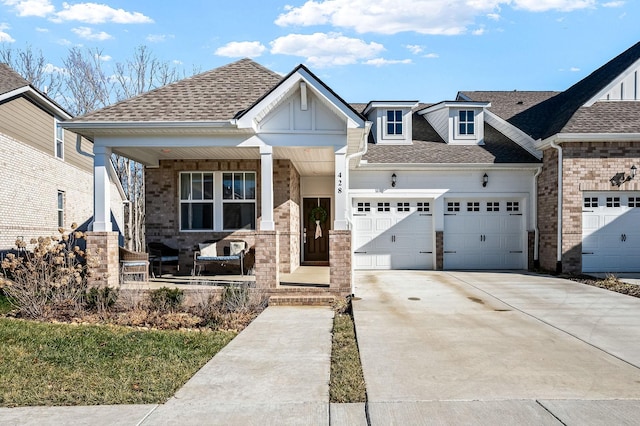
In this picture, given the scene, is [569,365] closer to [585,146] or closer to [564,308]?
[564,308]

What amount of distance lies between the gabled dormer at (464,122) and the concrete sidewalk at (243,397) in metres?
11.6

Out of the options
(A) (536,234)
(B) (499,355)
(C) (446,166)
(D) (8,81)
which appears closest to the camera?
(B) (499,355)

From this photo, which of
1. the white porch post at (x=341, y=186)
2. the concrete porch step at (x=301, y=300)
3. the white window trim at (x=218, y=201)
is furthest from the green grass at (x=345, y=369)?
the white window trim at (x=218, y=201)

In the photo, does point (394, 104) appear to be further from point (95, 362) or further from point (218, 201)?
point (95, 362)

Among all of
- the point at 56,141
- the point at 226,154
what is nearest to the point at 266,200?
the point at 226,154

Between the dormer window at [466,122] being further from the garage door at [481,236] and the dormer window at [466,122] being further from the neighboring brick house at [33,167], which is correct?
the neighboring brick house at [33,167]

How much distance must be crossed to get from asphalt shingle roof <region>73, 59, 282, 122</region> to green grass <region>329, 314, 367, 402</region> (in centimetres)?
528

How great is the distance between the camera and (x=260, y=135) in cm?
992

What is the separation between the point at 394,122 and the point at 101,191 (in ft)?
32.5

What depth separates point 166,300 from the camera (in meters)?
8.82

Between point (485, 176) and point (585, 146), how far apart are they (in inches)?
112

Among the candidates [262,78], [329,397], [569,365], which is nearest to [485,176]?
[262,78]

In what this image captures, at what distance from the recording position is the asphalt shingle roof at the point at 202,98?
989 centimetres

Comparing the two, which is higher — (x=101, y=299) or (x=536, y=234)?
(x=536, y=234)
